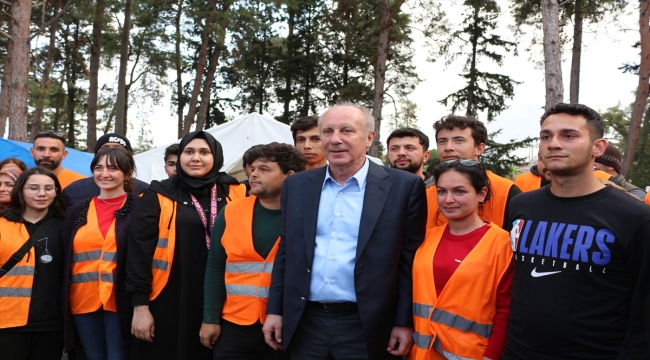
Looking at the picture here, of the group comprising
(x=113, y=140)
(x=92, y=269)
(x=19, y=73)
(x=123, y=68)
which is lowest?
(x=92, y=269)

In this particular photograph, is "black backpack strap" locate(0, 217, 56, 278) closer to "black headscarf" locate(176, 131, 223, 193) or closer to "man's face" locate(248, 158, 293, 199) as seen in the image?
"black headscarf" locate(176, 131, 223, 193)

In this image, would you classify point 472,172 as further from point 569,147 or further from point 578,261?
point 578,261

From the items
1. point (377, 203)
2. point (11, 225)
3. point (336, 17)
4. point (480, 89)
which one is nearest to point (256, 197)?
point (377, 203)

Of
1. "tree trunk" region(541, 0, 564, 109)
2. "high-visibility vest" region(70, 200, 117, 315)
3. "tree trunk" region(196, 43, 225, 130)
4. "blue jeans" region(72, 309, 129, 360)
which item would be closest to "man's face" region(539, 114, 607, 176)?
"high-visibility vest" region(70, 200, 117, 315)

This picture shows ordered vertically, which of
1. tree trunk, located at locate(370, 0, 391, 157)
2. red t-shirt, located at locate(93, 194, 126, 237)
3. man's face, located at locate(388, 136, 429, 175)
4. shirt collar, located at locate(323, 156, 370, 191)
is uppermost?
tree trunk, located at locate(370, 0, 391, 157)

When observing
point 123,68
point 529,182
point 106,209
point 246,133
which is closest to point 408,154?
point 529,182

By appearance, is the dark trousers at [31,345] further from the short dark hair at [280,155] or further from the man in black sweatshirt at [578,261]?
the man in black sweatshirt at [578,261]

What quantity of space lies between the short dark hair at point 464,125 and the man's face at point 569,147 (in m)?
1.43

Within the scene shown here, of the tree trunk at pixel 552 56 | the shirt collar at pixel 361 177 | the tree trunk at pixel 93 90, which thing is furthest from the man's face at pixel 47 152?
the tree trunk at pixel 93 90

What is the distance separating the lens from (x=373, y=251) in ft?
8.51

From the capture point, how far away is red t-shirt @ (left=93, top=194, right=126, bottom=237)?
363cm

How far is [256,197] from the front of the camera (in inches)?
130

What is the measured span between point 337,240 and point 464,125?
5.40ft

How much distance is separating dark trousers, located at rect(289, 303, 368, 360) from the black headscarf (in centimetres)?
139
